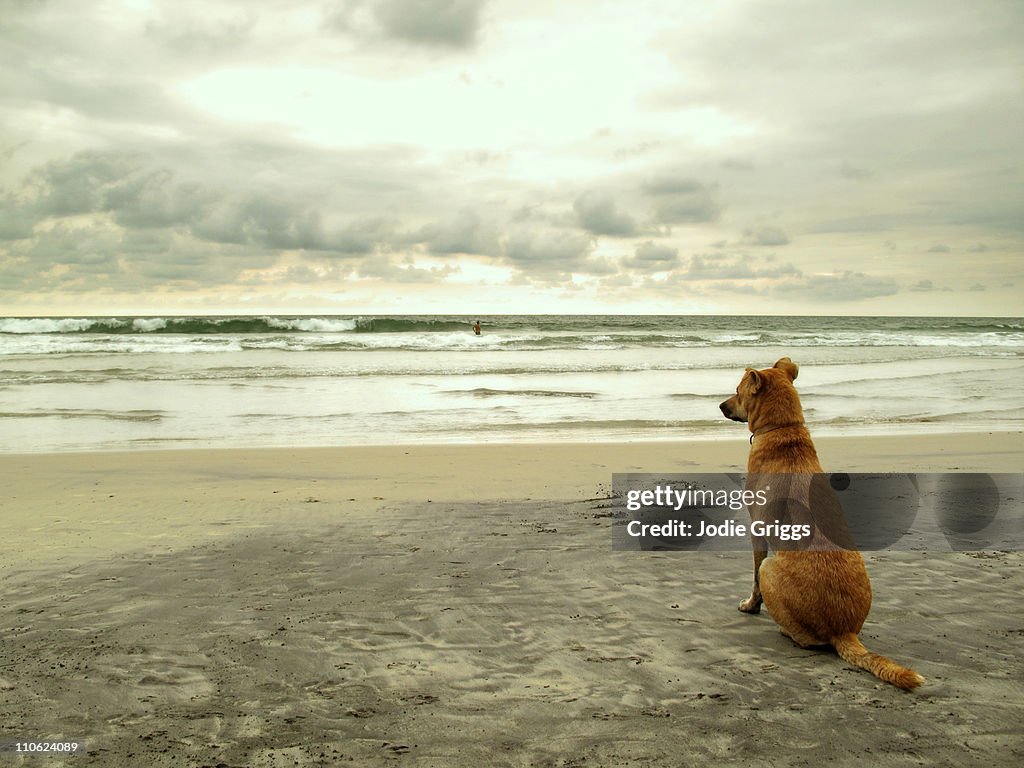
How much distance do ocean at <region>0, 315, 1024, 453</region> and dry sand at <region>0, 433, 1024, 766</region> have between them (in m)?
5.56

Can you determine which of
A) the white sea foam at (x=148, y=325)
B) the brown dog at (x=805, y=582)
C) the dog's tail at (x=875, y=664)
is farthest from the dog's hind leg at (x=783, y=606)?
the white sea foam at (x=148, y=325)

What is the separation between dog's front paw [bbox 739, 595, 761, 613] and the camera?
4164 millimetres

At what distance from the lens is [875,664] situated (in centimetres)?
336

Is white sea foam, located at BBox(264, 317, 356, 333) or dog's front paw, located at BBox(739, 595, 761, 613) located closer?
dog's front paw, located at BBox(739, 595, 761, 613)

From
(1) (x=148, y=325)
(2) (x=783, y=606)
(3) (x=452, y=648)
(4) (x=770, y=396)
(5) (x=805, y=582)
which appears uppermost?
(1) (x=148, y=325)

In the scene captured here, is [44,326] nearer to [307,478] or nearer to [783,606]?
[307,478]

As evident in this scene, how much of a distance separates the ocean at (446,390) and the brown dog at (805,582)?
7.01 metres

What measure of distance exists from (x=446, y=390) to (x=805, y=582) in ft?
50.0

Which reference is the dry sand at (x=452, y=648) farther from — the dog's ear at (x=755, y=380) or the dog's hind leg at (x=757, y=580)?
the dog's ear at (x=755, y=380)

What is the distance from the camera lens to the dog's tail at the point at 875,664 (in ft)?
10.6

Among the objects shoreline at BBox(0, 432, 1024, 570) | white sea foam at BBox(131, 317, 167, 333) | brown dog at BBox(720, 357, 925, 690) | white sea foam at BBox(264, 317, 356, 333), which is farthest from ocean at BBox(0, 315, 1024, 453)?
white sea foam at BBox(264, 317, 356, 333)

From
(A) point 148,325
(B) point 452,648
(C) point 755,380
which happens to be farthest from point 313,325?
(B) point 452,648

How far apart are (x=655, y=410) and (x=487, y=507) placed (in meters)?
8.47

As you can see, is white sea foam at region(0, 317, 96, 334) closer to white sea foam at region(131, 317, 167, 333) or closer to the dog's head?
white sea foam at region(131, 317, 167, 333)
